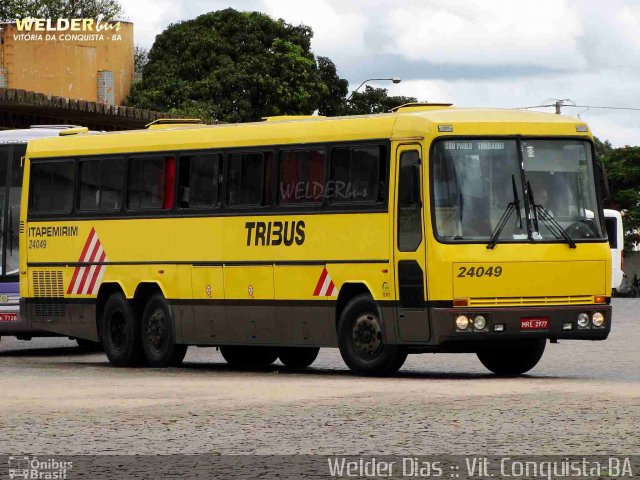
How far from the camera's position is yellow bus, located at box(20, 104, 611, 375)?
20.2m

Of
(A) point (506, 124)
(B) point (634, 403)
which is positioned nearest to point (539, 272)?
(A) point (506, 124)

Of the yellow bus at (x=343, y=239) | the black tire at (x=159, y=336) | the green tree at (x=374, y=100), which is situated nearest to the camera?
the yellow bus at (x=343, y=239)

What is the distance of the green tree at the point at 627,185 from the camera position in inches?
3674

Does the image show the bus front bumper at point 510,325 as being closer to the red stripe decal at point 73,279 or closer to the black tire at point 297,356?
the black tire at point 297,356

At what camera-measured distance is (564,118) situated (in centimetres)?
2130

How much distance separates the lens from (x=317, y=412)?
15227mm

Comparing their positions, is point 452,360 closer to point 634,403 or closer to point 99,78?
point 634,403

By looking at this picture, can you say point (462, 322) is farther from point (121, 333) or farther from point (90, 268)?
point (90, 268)

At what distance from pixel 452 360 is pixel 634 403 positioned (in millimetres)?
11124

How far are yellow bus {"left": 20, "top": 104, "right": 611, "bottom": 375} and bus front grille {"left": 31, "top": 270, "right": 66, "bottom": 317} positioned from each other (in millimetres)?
179

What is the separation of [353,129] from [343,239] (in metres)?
1.26

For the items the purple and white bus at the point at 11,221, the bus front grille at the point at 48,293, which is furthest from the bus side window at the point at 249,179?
the purple and white bus at the point at 11,221

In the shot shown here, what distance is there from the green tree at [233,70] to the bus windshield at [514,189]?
50619 millimetres

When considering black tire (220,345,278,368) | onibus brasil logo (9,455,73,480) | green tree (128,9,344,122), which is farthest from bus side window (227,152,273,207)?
green tree (128,9,344,122)
